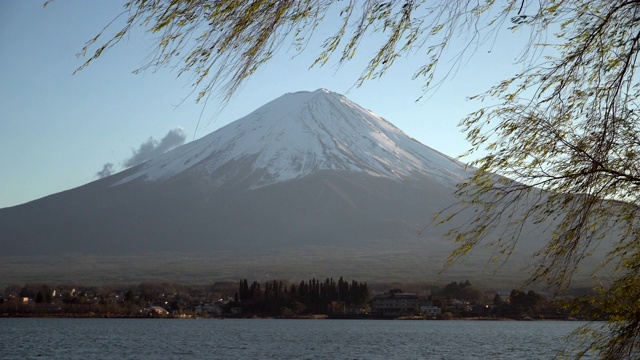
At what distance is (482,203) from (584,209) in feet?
3.10

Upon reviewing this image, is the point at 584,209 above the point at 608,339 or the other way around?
above

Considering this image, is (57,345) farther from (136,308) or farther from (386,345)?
(136,308)

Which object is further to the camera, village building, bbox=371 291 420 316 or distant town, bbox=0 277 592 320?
village building, bbox=371 291 420 316

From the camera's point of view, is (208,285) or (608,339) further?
(208,285)

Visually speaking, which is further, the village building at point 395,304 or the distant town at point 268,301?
the village building at point 395,304

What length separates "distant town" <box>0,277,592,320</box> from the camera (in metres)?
122

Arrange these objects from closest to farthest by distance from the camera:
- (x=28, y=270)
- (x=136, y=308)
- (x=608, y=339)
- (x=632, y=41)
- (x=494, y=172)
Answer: (x=632, y=41)
(x=494, y=172)
(x=608, y=339)
(x=136, y=308)
(x=28, y=270)

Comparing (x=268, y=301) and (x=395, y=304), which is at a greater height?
(x=268, y=301)

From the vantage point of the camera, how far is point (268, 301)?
128m

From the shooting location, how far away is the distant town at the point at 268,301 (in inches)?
4796

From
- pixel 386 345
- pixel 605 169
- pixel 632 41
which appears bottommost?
pixel 386 345

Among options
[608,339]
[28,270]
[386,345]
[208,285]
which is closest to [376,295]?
[208,285]

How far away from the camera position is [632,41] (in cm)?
686

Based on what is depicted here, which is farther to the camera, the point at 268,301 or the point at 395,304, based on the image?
the point at 395,304
